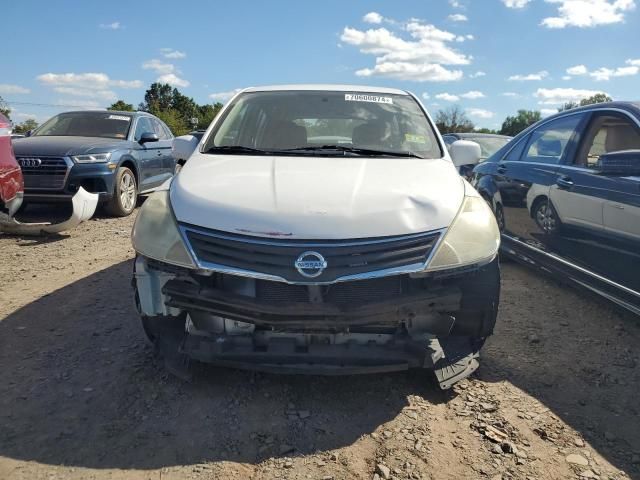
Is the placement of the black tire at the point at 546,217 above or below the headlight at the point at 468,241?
below

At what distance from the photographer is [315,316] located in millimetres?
2434

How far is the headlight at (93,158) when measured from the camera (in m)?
7.32

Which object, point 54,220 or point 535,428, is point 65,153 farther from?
point 535,428

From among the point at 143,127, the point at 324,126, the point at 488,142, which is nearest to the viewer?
the point at 324,126

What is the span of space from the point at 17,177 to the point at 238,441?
4.62 meters

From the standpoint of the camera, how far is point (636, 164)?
3.33 metres

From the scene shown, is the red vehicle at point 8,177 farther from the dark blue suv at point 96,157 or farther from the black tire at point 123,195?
the black tire at point 123,195

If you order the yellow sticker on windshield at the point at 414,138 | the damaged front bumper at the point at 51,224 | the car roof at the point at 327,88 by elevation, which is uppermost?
the car roof at the point at 327,88

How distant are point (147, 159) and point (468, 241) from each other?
7313 mm

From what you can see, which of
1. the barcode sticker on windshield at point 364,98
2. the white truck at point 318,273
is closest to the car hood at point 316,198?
the white truck at point 318,273

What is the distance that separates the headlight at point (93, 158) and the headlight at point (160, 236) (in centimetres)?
507

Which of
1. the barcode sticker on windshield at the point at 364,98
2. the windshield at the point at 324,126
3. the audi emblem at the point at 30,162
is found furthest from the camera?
the audi emblem at the point at 30,162

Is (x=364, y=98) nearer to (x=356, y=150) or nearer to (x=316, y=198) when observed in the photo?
(x=356, y=150)

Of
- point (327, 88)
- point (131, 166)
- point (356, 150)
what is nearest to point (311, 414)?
point (356, 150)
